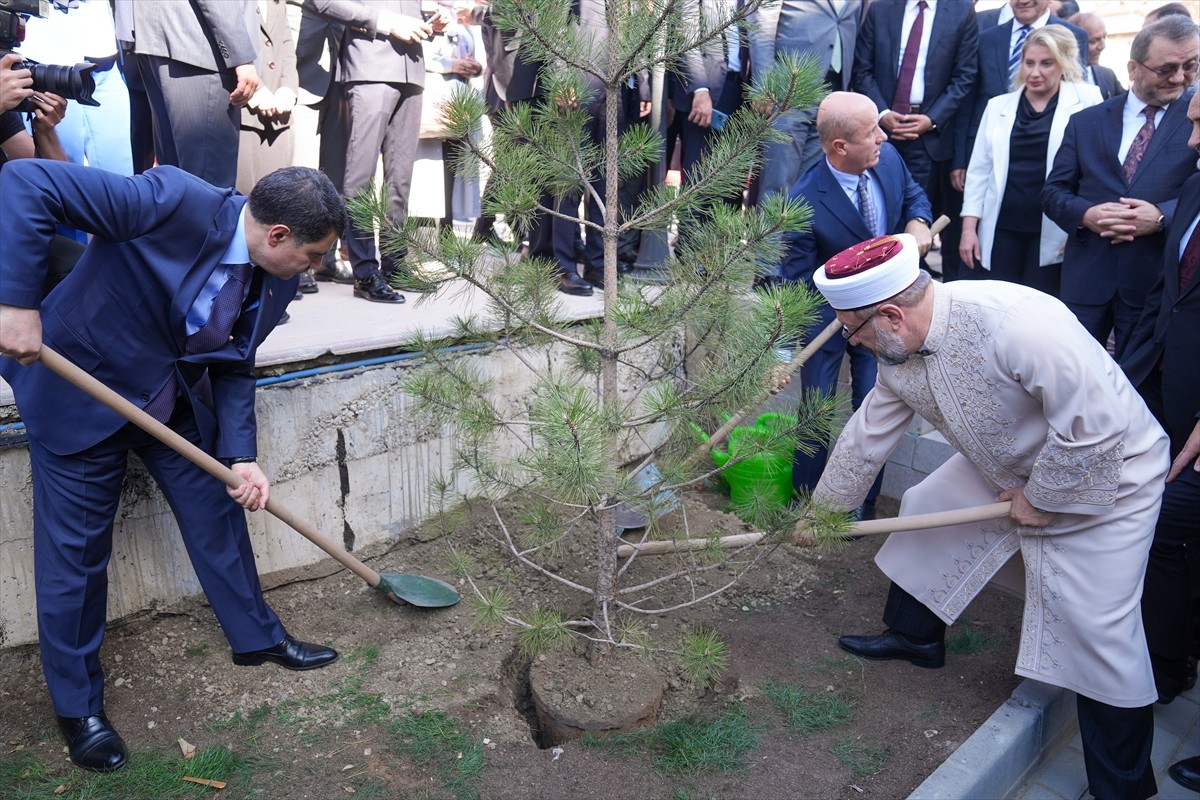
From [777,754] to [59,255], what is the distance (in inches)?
101

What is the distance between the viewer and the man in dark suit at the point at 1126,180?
364 centimetres

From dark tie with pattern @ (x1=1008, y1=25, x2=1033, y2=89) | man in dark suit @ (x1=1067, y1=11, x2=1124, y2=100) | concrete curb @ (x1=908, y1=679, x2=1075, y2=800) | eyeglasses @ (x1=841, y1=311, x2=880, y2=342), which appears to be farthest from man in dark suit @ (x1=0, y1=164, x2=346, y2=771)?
man in dark suit @ (x1=1067, y1=11, x2=1124, y2=100)

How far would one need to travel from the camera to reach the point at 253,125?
13.9 feet

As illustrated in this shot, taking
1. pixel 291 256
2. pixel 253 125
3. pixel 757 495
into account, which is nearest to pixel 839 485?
pixel 757 495

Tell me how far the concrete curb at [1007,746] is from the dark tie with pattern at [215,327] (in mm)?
2332

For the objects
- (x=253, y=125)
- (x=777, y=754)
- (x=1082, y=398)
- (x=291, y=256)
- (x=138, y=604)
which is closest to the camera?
(x=1082, y=398)

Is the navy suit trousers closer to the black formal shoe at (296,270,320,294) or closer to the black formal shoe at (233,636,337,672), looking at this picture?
the black formal shoe at (233,636,337,672)

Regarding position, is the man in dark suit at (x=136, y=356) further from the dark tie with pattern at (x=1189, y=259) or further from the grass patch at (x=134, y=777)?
the dark tie with pattern at (x=1189, y=259)

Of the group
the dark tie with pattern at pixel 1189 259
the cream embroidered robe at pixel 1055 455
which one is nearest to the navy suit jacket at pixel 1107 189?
the dark tie with pattern at pixel 1189 259

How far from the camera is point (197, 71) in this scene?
142 inches

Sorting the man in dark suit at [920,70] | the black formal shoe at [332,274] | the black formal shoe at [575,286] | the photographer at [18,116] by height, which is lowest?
the black formal shoe at [332,274]

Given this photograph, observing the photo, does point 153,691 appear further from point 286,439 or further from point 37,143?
point 37,143

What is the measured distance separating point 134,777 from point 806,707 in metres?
2.00

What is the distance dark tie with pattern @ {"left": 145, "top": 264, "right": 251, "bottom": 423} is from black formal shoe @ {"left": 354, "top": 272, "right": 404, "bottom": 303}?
1.78m
